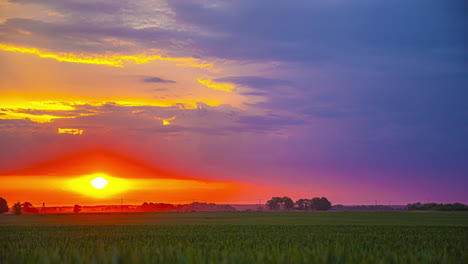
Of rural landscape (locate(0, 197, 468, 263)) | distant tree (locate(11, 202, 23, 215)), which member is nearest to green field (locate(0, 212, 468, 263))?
rural landscape (locate(0, 197, 468, 263))

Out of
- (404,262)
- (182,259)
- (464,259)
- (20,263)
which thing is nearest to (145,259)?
(182,259)

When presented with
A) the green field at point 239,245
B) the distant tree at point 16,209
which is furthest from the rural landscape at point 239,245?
the distant tree at point 16,209

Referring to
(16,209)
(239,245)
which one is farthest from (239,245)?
(16,209)

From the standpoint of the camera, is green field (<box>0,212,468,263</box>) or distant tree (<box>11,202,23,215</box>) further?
distant tree (<box>11,202,23,215</box>)

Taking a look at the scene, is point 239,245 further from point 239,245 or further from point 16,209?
point 16,209

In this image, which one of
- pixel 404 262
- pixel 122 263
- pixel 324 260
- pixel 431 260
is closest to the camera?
pixel 122 263

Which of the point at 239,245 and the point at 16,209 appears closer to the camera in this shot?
the point at 239,245

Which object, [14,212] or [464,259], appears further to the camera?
[14,212]

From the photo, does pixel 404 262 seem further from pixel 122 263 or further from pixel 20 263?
pixel 20 263

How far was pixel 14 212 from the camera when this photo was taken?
186 meters

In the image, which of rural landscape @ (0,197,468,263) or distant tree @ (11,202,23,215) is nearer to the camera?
rural landscape @ (0,197,468,263)

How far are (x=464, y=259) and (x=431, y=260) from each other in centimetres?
232

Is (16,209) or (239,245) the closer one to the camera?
(239,245)

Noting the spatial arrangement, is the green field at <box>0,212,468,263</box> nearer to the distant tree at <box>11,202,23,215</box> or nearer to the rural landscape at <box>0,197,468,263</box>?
the rural landscape at <box>0,197,468,263</box>
